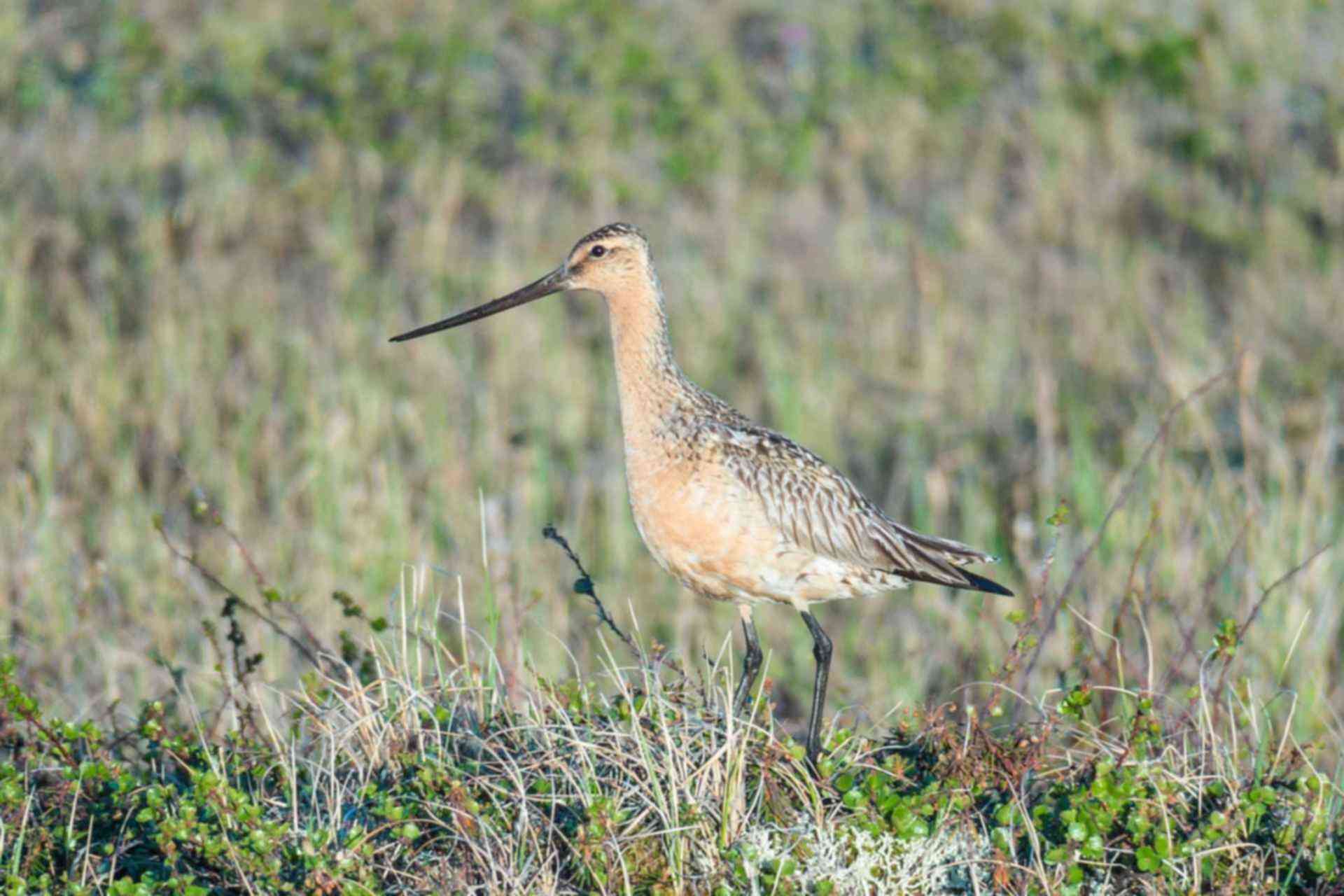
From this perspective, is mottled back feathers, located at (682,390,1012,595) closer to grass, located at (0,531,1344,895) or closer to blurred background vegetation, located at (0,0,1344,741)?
blurred background vegetation, located at (0,0,1344,741)

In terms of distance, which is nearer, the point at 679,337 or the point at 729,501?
the point at 729,501

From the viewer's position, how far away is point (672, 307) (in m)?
9.40

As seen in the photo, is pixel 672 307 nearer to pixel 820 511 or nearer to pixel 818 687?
pixel 820 511

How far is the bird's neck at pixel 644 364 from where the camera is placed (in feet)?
15.4

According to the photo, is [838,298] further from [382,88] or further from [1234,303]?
[382,88]

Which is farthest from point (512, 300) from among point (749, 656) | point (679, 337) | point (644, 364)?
point (679, 337)

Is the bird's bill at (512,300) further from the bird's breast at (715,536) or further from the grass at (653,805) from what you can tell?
the grass at (653,805)

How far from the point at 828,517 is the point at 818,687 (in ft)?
1.45

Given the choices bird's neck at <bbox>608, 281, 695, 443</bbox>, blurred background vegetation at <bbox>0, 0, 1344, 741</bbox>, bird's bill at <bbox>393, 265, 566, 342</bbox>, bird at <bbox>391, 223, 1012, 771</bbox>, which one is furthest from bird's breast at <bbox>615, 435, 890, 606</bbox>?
bird's bill at <bbox>393, 265, 566, 342</bbox>

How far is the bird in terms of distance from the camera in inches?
175

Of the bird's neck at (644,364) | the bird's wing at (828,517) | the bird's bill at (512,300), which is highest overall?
the bird's bill at (512,300)

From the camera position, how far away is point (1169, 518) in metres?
6.82

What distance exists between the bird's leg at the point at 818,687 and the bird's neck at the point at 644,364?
65 cm

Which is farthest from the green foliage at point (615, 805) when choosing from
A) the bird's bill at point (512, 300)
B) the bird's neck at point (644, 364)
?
the bird's bill at point (512, 300)
